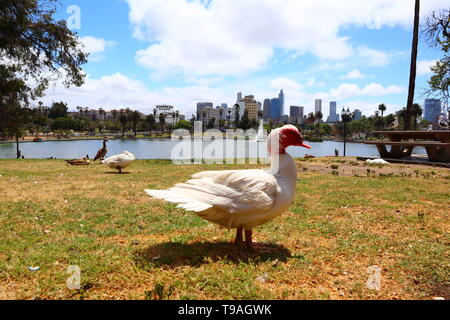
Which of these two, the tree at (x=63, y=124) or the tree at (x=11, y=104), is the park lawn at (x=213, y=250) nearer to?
the tree at (x=11, y=104)

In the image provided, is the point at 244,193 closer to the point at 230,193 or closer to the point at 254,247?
the point at 230,193

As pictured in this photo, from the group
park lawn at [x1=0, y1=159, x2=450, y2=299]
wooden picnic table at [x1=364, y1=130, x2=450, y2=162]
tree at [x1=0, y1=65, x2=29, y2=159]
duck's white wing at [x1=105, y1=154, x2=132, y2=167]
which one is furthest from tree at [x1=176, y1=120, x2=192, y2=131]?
park lawn at [x1=0, y1=159, x2=450, y2=299]

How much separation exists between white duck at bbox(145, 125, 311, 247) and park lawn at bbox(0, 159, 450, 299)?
64cm

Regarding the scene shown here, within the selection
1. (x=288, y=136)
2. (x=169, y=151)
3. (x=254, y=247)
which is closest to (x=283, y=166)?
(x=288, y=136)

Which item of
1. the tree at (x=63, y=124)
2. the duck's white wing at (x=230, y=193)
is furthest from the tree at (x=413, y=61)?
the tree at (x=63, y=124)

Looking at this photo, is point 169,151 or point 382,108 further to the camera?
point 382,108

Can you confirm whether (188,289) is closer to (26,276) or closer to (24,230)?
(26,276)

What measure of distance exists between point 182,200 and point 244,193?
0.84 meters

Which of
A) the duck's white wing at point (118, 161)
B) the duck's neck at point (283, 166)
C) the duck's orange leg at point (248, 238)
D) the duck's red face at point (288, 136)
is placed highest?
the duck's red face at point (288, 136)

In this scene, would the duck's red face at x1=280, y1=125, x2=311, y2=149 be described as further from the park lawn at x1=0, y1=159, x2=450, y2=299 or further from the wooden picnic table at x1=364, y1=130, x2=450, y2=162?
the wooden picnic table at x1=364, y1=130, x2=450, y2=162

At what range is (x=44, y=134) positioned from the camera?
4520 inches

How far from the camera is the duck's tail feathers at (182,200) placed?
368 cm

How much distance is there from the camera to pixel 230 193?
389 centimetres
